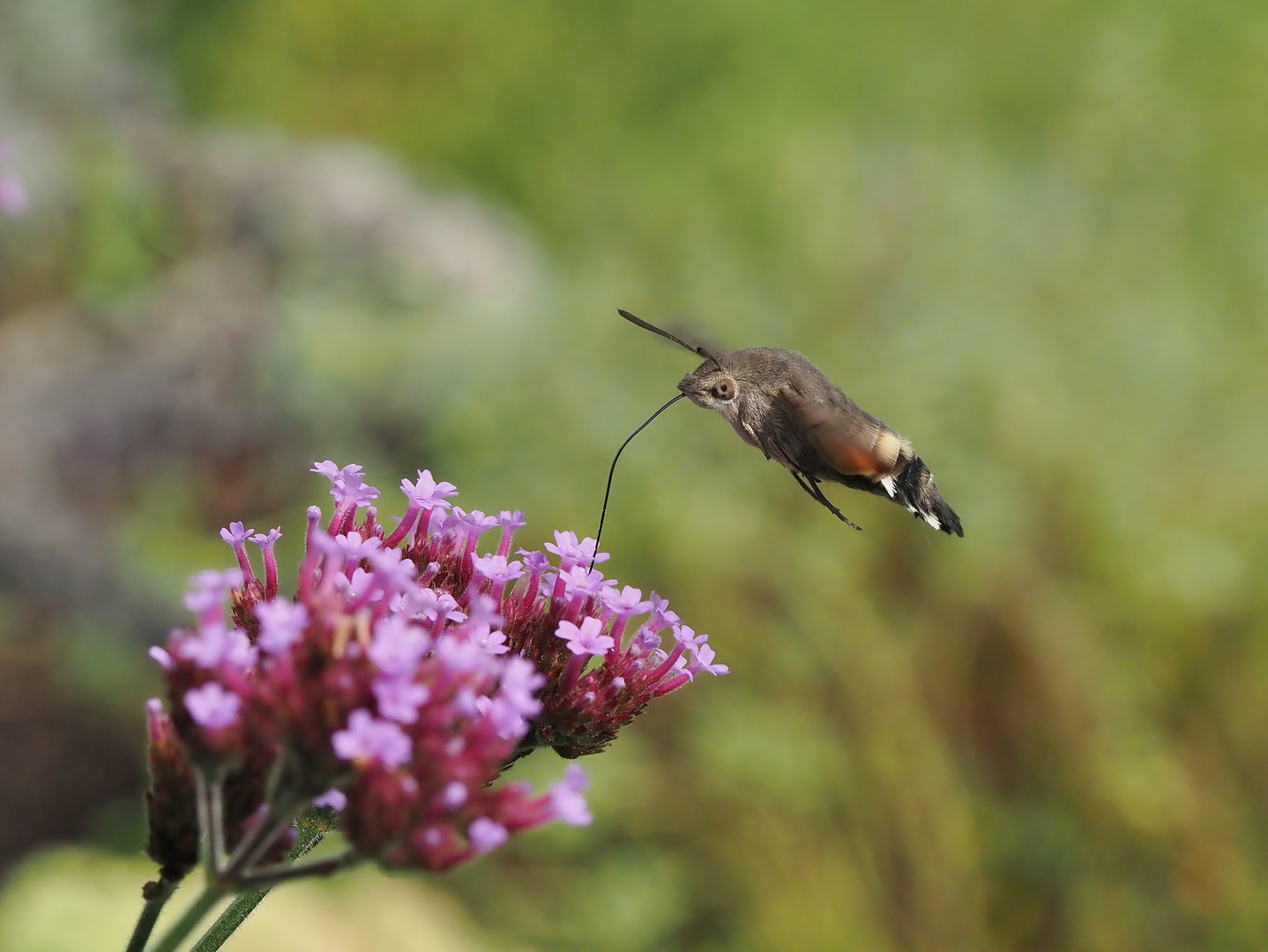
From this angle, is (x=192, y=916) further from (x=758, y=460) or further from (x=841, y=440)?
(x=758, y=460)

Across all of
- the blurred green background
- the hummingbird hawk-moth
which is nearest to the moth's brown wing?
the hummingbird hawk-moth

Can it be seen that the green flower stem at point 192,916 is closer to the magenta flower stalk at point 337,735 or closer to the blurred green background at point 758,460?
the magenta flower stalk at point 337,735

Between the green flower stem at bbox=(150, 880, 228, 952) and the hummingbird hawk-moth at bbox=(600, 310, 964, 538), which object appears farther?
the hummingbird hawk-moth at bbox=(600, 310, 964, 538)

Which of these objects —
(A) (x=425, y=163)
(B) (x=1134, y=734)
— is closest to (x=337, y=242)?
(A) (x=425, y=163)

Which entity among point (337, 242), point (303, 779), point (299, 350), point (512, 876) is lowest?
point (303, 779)

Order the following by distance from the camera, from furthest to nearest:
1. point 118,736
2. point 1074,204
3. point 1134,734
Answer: point 1074,204 < point 118,736 < point 1134,734

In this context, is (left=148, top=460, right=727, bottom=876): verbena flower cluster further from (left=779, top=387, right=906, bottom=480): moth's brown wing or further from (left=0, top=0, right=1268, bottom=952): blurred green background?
(left=0, top=0, right=1268, bottom=952): blurred green background

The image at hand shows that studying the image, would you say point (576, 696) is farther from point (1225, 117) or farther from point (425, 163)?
point (1225, 117)
